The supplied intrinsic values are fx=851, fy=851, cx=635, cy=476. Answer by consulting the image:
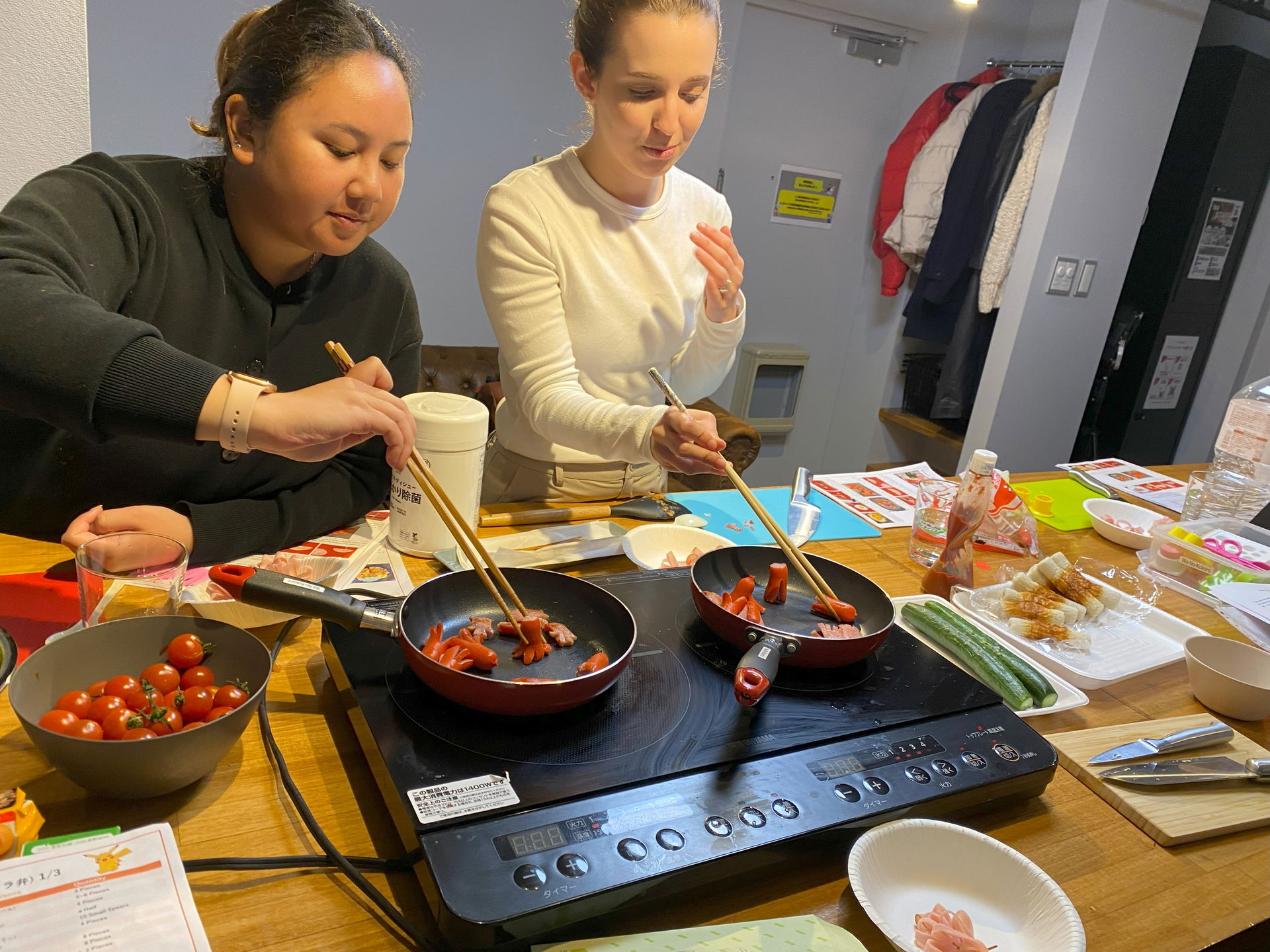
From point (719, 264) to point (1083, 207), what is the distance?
2565 millimetres

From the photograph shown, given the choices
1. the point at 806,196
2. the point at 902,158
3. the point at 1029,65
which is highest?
the point at 1029,65

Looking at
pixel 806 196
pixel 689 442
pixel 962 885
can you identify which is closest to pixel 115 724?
pixel 962 885

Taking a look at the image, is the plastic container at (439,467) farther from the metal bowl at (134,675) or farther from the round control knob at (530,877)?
the round control knob at (530,877)

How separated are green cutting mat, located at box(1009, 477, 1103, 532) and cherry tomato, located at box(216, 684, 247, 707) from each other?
1647mm

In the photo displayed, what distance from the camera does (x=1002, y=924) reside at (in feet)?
2.55

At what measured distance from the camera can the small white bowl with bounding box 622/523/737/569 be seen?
1.37 metres

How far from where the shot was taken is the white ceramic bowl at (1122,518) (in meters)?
1.77

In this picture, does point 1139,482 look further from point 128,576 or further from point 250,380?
point 128,576

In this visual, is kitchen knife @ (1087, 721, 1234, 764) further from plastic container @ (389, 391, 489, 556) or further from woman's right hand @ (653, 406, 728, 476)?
plastic container @ (389, 391, 489, 556)

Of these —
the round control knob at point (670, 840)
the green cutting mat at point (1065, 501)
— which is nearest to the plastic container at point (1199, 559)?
the green cutting mat at point (1065, 501)

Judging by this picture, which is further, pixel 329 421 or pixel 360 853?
pixel 329 421

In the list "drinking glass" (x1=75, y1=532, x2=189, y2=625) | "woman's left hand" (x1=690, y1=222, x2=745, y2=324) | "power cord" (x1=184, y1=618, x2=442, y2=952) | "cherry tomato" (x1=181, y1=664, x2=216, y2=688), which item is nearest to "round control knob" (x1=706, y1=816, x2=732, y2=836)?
"power cord" (x1=184, y1=618, x2=442, y2=952)

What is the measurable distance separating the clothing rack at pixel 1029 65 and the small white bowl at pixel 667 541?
333cm

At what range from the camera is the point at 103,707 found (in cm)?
73
